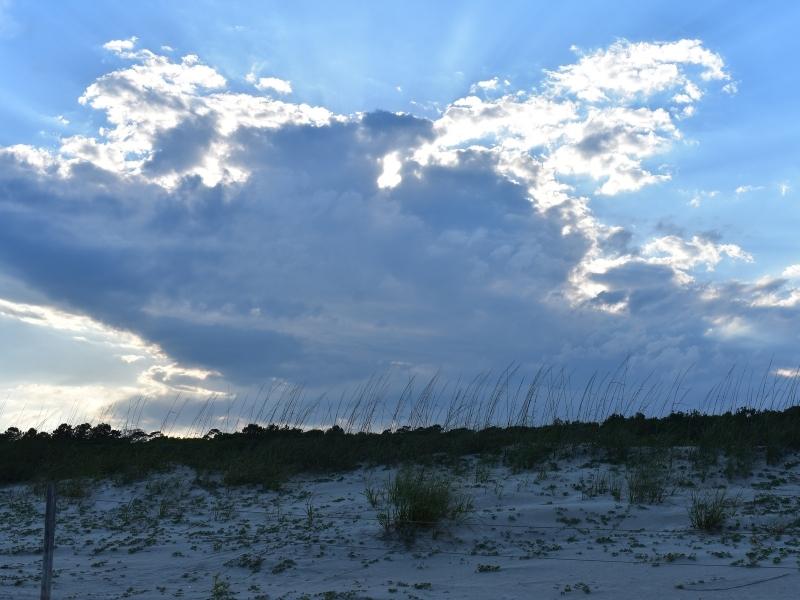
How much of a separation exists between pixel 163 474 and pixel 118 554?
4.26 metres

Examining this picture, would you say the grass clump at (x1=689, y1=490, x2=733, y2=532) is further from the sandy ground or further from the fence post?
the fence post

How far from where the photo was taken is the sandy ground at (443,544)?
836 centimetres

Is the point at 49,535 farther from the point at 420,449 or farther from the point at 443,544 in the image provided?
the point at 420,449

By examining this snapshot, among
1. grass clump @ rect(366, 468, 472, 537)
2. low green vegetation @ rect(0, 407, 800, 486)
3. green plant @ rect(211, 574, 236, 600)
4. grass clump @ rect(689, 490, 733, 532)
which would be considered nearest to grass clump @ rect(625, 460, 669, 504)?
low green vegetation @ rect(0, 407, 800, 486)

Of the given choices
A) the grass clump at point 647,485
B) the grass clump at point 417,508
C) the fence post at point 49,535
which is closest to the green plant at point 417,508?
the grass clump at point 417,508

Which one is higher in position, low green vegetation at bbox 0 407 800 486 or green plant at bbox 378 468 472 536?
low green vegetation at bbox 0 407 800 486

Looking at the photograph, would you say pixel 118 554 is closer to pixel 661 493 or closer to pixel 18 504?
pixel 18 504

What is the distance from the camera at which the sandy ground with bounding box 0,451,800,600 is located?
27.4 feet

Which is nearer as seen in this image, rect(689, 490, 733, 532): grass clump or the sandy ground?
the sandy ground

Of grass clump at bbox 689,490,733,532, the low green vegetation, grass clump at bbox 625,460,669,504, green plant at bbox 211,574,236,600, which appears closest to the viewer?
green plant at bbox 211,574,236,600

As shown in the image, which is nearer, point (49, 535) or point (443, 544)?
point (49, 535)

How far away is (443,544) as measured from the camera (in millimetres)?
9938

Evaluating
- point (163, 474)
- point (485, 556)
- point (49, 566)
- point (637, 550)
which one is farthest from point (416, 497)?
point (163, 474)

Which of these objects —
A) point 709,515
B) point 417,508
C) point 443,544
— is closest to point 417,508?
point 417,508
